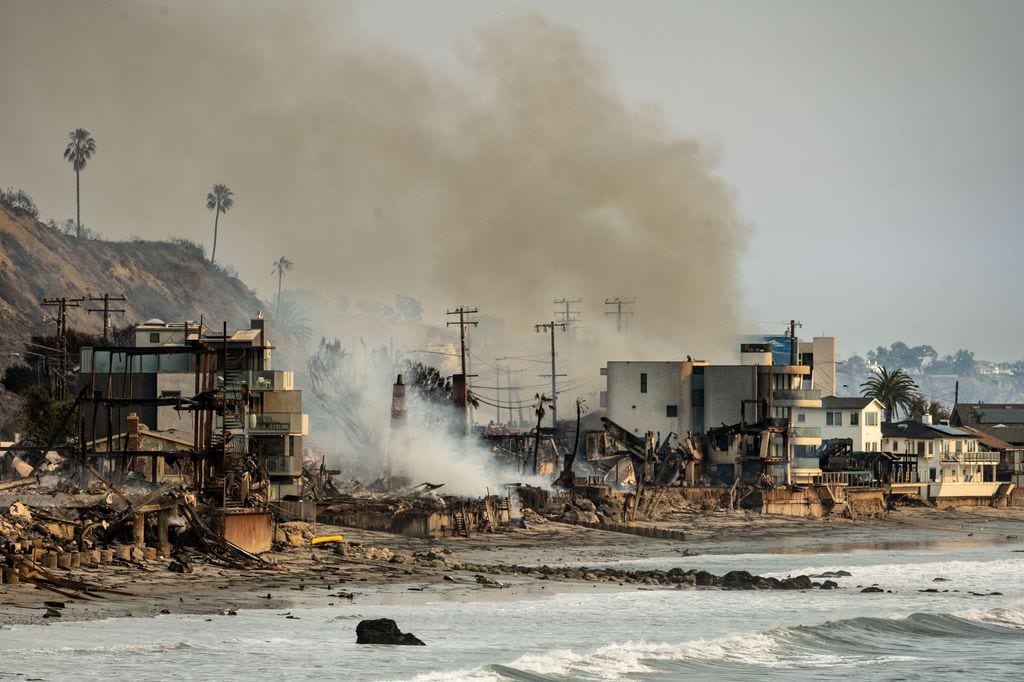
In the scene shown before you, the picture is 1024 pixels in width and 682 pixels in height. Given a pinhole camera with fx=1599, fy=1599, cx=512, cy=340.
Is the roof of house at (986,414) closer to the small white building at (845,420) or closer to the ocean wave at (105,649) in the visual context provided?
the small white building at (845,420)

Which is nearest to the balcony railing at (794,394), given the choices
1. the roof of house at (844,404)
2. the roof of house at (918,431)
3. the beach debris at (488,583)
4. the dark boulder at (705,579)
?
the roof of house at (844,404)

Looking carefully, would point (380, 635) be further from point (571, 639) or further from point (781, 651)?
point (781, 651)

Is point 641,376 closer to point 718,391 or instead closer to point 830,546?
point 718,391

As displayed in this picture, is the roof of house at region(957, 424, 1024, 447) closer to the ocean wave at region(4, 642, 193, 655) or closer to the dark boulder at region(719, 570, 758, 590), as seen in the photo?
the dark boulder at region(719, 570, 758, 590)

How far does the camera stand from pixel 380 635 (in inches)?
1650

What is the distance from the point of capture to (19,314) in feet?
574

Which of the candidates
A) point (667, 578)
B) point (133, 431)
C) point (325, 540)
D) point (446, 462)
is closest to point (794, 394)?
point (446, 462)

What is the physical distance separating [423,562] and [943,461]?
276 feet

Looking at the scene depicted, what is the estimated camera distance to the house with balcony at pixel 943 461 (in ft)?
440

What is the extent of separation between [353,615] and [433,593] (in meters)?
7.62

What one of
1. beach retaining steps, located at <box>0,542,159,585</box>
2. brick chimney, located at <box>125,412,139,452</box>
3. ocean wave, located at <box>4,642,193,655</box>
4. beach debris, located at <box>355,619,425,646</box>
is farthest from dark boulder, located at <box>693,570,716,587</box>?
brick chimney, located at <box>125,412,139,452</box>

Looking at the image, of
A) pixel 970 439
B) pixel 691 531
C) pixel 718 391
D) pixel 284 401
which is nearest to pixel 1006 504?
pixel 970 439

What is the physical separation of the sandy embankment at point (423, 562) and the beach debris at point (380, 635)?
5617mm

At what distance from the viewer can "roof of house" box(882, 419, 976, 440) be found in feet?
454
